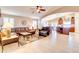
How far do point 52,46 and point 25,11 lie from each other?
1.21 meters

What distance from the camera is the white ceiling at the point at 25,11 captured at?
208 centimetres

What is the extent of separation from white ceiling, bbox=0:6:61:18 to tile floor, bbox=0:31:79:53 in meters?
0.75

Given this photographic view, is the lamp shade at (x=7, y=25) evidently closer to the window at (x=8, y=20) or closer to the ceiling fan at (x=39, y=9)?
the window at (x=8, y=20)

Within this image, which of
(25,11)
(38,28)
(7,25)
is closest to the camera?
(7,25)

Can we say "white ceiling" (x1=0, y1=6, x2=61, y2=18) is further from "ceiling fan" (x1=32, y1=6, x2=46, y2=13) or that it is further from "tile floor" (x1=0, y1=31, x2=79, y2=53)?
"tile floor" (x1=0, y1=31, x2=79, y2=53)

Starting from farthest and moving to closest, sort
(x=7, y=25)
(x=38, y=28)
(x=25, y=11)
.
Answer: (x=38, y=28), (x=25, y=11), (x=7, y=25)

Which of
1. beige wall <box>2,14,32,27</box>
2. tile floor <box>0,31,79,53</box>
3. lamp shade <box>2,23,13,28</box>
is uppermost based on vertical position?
beige wall <box>2,14,32,27</box>

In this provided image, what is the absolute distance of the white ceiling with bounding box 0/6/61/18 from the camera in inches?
81.8

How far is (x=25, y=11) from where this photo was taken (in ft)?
7.24

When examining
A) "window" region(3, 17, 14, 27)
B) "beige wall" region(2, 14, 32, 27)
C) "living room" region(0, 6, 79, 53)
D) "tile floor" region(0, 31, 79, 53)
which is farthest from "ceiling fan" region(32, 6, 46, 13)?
"tile floor" region(0, 31, 79, 53)

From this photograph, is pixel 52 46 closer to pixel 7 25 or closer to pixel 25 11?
pixel 25 11

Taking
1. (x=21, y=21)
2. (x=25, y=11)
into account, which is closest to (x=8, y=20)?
(x=21, y=21)
